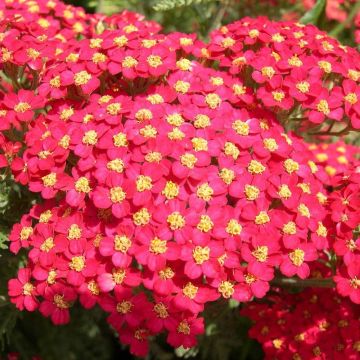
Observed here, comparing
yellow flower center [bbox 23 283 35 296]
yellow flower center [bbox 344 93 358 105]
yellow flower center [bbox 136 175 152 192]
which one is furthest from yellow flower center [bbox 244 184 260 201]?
yellow flower center [bbox 23 283 35 296]

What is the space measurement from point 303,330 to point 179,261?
78 centimetres

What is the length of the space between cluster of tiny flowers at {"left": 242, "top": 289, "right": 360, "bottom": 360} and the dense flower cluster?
38 cm

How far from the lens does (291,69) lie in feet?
6.78

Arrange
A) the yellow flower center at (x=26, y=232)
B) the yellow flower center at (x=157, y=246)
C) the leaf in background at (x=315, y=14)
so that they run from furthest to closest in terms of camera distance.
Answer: the leaf in background at (x=315, y=14) < the yellow flower center at (x=26, y=232) < the yellow flower center at (x=157, y=246)

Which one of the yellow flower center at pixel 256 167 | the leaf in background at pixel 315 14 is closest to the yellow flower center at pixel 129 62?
the yellow flower center at pixel 256 167

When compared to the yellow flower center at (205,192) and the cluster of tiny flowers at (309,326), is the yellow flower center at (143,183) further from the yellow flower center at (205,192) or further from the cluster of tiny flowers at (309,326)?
the cluster of tiny flowers at (309,326)

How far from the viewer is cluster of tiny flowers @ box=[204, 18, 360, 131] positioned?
2043 millimetres

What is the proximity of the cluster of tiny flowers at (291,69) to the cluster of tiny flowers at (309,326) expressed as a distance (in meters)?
0.77

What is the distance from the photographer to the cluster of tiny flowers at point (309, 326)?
213 centimetres

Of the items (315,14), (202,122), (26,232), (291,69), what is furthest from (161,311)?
(315,14)

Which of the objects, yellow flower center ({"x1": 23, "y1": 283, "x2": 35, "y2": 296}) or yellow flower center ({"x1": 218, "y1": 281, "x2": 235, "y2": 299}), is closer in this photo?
yellow flower center ({"x1": 218, "y1": 281, "x2": 235, "y2": 299})

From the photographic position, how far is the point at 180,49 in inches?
89.2

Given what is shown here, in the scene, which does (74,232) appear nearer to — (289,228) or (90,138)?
(90,138)

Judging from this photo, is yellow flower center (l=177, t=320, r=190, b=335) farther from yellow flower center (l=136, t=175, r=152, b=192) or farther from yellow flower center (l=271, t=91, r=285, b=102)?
yellow flower center (l=271, t=91, r=285, b=102)
